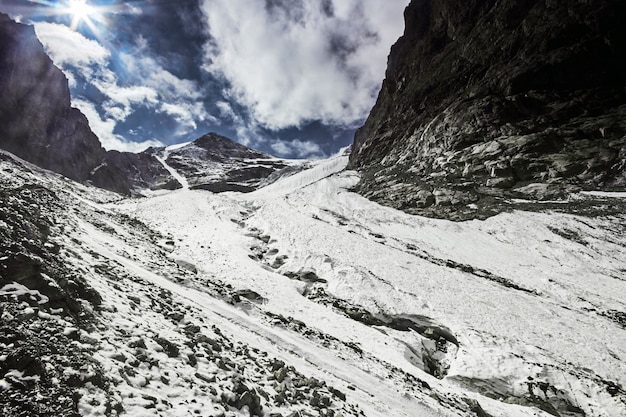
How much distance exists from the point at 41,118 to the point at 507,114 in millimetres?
146349

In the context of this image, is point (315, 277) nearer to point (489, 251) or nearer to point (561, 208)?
point (489, 251)

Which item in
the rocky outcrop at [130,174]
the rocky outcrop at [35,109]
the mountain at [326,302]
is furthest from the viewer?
the rocky outcrop at [130,174]

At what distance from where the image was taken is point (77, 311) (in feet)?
24.2

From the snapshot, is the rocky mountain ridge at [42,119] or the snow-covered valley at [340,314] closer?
the snow-covered valley at [340,314]

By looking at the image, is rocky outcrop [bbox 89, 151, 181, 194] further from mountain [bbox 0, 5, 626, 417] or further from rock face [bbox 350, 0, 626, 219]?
mountain [bbox 0, 5, 626, 417]

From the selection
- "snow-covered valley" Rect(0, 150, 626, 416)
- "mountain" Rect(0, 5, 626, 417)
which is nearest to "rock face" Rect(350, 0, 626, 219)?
"mountain" Rect(0, 5, 626, 417)

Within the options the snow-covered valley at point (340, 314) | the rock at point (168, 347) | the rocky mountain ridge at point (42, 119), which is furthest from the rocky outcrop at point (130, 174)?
the rock at point (168, 347)

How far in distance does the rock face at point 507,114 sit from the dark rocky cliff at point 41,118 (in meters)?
112

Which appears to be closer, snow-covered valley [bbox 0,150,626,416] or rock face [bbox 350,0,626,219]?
snow-covered valley [bbox 0,150,626,416]

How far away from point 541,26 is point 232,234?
71.0m

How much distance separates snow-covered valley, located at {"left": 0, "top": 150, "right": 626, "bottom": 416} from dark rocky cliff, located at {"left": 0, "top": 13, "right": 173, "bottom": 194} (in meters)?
107

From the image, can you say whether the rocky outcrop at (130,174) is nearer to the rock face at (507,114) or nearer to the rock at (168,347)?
the rock face at (507,114)

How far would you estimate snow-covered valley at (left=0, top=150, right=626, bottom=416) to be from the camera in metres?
7.00

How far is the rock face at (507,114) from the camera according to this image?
4344cm
